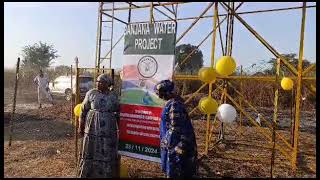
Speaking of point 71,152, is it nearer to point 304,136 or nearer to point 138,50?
point 138,50

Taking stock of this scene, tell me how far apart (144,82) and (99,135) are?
1119mm

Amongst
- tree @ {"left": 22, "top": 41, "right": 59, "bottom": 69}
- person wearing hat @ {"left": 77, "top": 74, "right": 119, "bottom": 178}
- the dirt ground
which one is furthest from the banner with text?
tree @ {"left": 22, "top": 41, "right": 59, "bottom": 69}

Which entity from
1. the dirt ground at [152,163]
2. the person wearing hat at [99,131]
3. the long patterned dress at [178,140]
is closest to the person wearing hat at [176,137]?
the long patterned dress at [178,140]

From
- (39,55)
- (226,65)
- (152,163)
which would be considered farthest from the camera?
(39,55)

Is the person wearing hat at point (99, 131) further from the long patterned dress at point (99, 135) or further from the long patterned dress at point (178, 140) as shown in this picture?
the long patterned dress at point (178, 140)

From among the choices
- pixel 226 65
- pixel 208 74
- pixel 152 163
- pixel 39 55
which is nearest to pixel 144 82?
pixel 208 74

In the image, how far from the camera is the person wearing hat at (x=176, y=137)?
4.29 m

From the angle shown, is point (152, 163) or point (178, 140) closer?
point (178, 140)

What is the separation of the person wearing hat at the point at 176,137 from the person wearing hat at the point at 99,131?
1097mm

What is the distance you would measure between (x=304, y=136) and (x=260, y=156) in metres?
3.46

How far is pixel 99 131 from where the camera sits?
5.20m

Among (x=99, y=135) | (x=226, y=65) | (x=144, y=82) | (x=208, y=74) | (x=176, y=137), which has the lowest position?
(x=99, y=135)

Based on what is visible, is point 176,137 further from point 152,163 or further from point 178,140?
point 152,163

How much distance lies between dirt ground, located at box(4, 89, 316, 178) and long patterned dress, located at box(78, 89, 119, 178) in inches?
36.6
